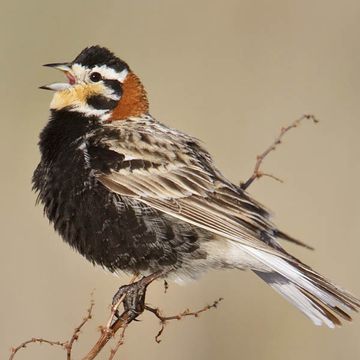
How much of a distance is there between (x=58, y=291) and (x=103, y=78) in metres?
1.96

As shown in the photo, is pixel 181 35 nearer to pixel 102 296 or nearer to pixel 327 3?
pixel 327 3

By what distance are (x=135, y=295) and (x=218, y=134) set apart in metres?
3.50

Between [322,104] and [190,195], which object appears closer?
[190,195]

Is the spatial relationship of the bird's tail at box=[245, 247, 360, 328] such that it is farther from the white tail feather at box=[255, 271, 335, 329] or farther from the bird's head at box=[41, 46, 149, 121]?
the bird's head at box=[41, 46, 149, 121]

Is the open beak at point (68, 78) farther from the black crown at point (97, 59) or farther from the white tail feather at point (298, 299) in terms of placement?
the white tail feather at point (298, 299)

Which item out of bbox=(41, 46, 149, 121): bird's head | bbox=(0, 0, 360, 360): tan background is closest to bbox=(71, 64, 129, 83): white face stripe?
bbox=(41, 46, 149, 121): bird's head

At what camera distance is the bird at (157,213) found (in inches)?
229

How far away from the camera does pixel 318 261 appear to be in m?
7.97

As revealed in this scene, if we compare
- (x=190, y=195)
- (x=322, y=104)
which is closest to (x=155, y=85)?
(x=322, y=104)

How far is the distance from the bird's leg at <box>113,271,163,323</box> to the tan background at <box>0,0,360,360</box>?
5.47 ft

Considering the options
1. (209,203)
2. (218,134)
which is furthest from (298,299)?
(218,134)

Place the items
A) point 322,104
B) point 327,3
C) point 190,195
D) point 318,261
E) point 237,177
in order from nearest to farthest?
point 190,195 < point 318,261 < point 237,177 < point 322,104 < point 327,3

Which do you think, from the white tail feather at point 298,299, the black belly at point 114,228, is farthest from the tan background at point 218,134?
the black belly at point 114,228

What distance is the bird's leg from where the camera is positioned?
5.77 m
